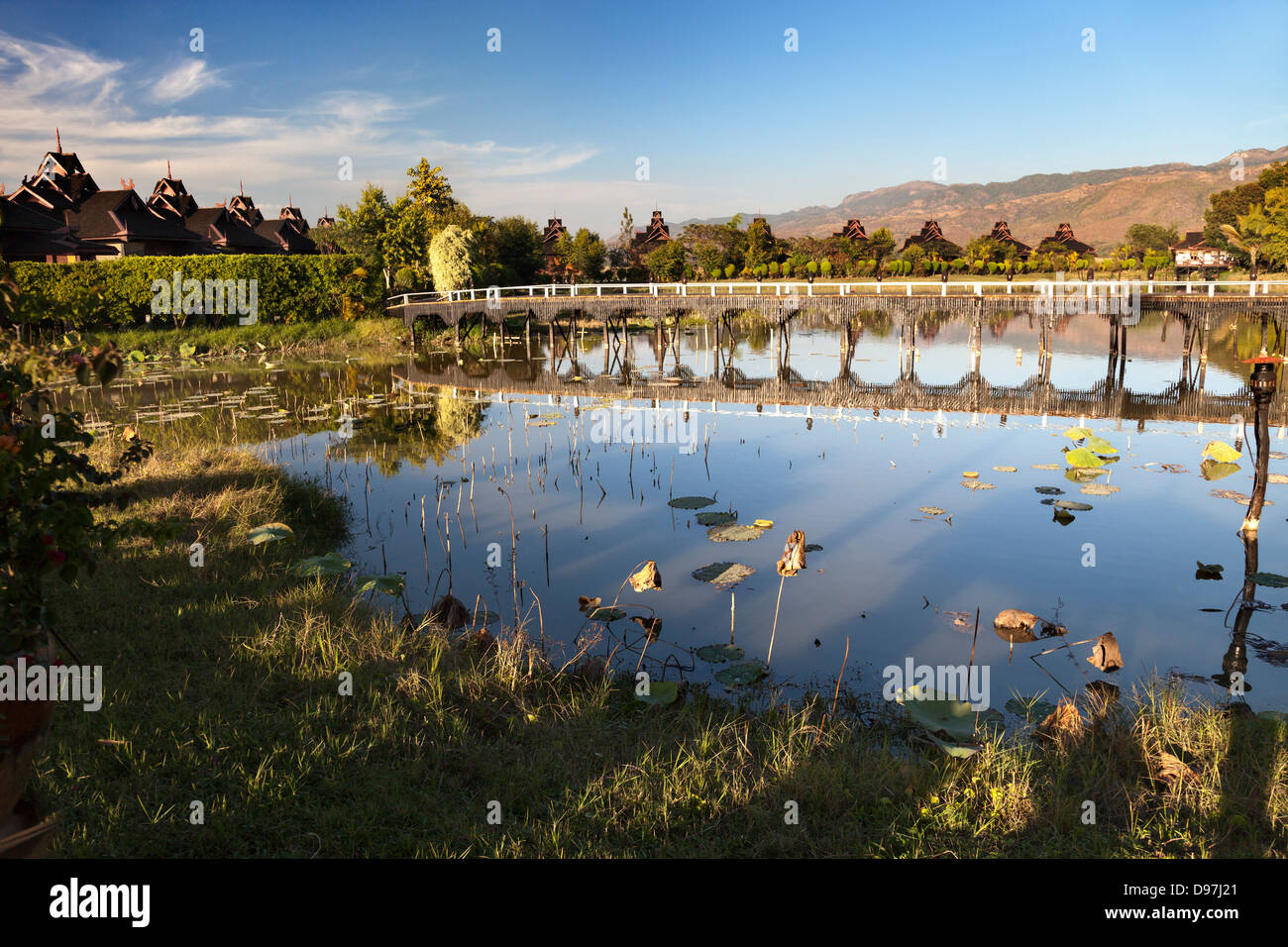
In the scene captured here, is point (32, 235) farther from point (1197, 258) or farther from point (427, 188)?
point (1197, 258)

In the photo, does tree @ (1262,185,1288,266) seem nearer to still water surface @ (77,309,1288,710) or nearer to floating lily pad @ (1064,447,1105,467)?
still water surface @ (77,309,1288,710)

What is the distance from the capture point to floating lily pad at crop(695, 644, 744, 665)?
9352 mm

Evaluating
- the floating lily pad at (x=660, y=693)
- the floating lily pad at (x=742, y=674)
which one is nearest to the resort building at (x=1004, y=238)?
the floating lily pad at (x=742, y=674)

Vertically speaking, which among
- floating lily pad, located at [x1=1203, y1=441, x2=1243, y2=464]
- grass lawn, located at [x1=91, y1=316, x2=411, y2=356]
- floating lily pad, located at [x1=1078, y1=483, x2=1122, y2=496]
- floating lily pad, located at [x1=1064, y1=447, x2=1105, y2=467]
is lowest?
floating lily pad, located at [x1=1078, y1=483, x2=1122, y2=496]

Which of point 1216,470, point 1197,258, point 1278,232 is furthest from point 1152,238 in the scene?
point 1216,470

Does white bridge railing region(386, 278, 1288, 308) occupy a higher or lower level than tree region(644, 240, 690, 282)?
lower

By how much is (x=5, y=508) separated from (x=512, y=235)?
59602 millimetres

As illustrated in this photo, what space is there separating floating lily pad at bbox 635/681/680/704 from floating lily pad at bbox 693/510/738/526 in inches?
258

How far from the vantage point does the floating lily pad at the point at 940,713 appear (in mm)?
7023

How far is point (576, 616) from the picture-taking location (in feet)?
35.7

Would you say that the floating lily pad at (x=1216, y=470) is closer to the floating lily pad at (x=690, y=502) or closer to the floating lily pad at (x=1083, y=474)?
the floating lily pad at (x=1083, y=474)

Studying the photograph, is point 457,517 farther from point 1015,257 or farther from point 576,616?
point 1015,257

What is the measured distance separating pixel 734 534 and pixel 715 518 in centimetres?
119

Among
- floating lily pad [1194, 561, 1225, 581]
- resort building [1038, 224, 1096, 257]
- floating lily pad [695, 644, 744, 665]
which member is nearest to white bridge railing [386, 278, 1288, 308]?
floating lily pad [1194, 561, 1225, 581]
